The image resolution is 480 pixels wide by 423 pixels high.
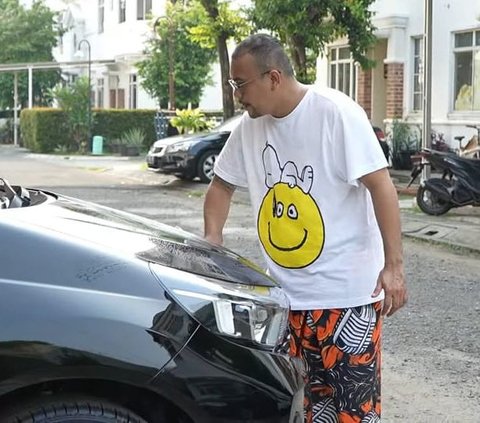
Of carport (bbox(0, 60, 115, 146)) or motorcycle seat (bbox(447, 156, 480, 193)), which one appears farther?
carport (bbox(0, 60, 115, 146))

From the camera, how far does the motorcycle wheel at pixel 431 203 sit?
10961 mm

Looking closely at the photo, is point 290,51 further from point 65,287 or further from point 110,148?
point 65,287

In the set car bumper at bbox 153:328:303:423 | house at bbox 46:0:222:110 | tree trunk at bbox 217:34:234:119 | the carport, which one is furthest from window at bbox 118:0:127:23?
car bumper at bbox 153:328:303:423

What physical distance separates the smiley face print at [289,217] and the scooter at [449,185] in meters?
7.67

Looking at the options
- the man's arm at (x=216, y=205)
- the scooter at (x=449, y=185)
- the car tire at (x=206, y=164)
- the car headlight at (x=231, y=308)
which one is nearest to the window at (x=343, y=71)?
the car tire at (x=206, y=164)

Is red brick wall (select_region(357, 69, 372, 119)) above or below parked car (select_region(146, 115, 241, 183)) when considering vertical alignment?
above

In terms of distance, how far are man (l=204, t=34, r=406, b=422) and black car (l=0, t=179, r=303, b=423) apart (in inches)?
13.0

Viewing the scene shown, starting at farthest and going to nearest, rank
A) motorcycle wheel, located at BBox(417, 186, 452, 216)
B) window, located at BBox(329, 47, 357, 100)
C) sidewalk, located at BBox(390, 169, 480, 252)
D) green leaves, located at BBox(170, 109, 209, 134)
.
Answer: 1. window, located at BBox(329, 47, 357, 100)
2. green leaves, located at BBox(170, 109, 209, 134)
3. motorcycle wheel, located at BBox(417, 186, 452, 216)
4. sidewalk, located at BBox(390, 169, 480, 252)

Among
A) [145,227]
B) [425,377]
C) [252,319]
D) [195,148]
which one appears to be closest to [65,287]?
[252,319]

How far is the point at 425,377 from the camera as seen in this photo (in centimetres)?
489

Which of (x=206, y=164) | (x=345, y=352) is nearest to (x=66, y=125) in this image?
(x=206, y=164)

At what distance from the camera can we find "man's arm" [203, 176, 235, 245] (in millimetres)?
3619

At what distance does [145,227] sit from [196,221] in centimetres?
763

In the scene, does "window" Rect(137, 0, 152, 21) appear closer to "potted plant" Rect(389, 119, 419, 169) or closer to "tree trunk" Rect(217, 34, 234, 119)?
"tree trunk" Rect(217, 34, 234, 119)
